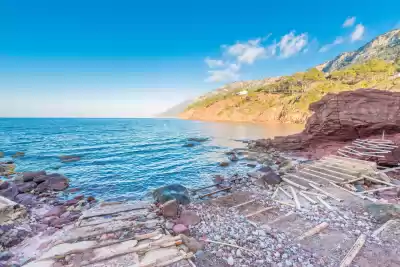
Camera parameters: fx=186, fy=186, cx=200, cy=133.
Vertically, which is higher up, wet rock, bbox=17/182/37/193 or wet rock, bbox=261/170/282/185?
wet rock, bbox=261/170/282/185

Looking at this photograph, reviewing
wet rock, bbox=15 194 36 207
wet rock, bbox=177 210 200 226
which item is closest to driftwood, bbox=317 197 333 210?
wet rock, bbox=177 210 200 226

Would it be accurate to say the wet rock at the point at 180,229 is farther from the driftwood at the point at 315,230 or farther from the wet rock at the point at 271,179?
the wet rock at the point at 271,179

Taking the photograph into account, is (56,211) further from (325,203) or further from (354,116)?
(354,116)

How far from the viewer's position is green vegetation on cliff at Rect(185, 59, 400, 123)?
69500mm

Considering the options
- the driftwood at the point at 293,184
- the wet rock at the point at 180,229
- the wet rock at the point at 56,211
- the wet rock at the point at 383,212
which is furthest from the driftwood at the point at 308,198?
the wet rock at the point at 56,211

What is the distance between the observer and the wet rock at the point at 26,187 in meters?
12.1

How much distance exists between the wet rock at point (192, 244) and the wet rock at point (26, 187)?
12.4m

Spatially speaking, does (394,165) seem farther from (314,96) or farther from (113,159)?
(314,96)

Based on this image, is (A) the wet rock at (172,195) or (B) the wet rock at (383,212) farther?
(A) the wet rock at (172,195)

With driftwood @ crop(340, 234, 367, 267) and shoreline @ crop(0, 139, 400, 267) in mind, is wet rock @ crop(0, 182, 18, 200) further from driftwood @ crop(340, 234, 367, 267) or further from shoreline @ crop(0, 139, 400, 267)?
driftwood @ crop(340, 234, 367, 267)

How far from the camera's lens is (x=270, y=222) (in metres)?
7.12

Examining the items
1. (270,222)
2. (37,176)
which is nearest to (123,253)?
(270,222)

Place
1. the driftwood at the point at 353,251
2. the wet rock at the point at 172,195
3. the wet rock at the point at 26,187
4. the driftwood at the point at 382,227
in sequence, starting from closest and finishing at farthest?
the driftwood at the point at 353,251, the driftwood at the point at 382,227, the wet rock at the point at 172,195, the wet rock at the point at 26,187

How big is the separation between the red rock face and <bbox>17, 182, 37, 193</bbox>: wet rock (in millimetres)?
26965
